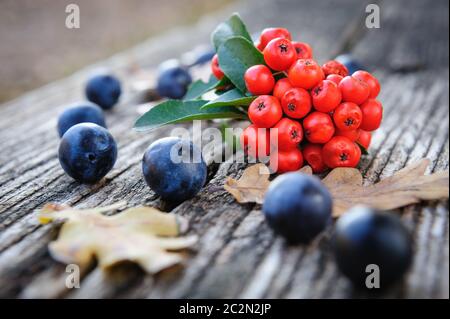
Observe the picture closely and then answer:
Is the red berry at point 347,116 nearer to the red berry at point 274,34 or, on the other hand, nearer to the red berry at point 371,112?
the red berry at point 371,112

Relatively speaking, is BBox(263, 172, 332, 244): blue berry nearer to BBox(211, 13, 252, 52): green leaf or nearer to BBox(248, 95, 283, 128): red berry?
BBox(248, 95, 283, 128): red berry

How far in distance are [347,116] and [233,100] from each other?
34 centimetres

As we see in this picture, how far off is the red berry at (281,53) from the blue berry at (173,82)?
3.20 feet

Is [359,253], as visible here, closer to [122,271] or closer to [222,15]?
[122,271]

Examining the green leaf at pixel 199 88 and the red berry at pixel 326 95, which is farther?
the green leaf at pixel 199 88

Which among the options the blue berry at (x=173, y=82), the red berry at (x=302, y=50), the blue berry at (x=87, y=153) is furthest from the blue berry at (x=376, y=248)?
the blue berry at (x=173, y=82)

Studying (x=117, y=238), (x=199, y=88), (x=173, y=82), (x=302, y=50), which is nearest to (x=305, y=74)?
(x=302, y=50)

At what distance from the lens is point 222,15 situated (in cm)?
374

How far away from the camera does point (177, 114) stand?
157 cm

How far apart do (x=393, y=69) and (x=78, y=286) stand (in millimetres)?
2034

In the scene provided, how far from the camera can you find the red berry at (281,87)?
141cm

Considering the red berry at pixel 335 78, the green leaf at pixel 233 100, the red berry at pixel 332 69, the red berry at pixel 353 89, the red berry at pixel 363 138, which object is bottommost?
the red berry at pixel 363 138

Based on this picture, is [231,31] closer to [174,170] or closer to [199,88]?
[199,88]
